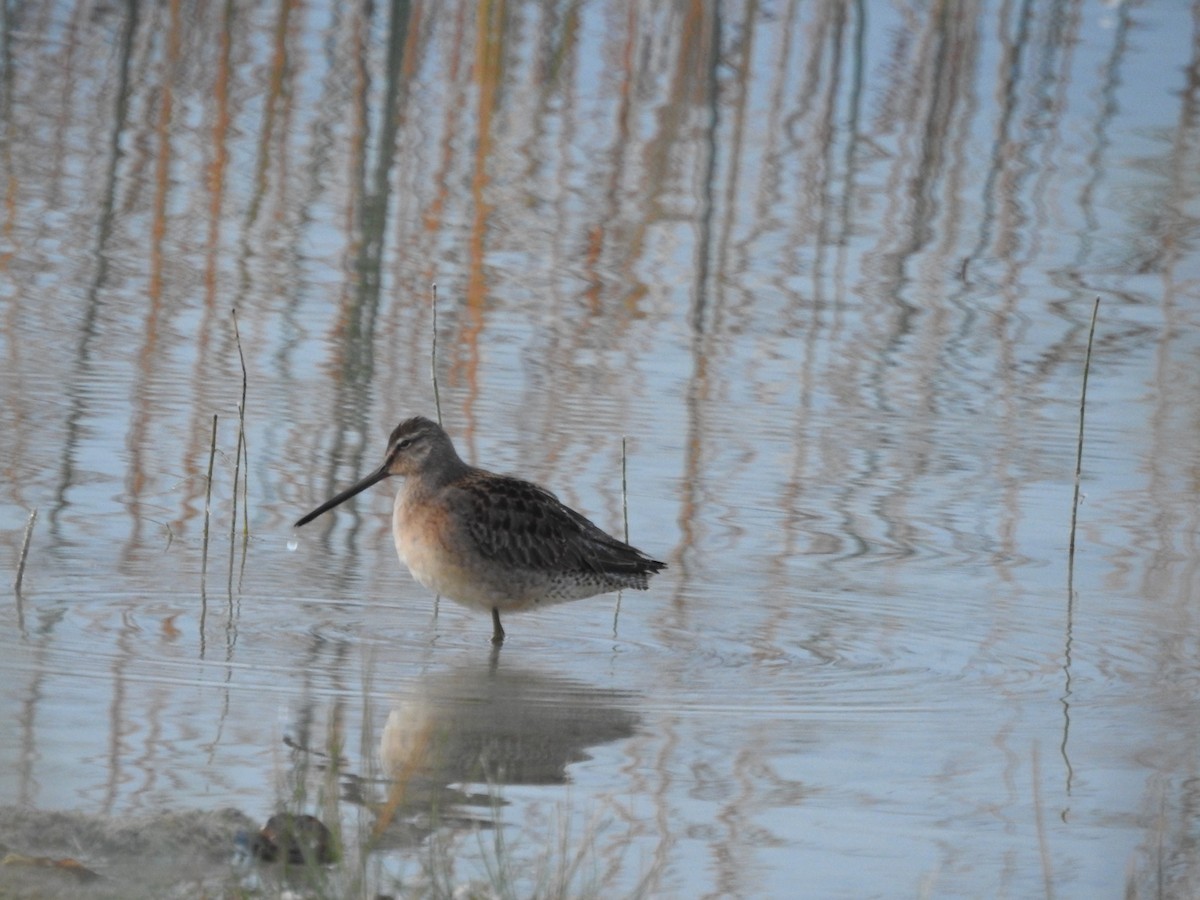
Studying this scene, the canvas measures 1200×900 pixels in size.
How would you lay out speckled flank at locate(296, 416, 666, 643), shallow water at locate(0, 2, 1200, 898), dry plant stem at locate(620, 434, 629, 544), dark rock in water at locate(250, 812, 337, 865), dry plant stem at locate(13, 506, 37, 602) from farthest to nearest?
dry plant stem at locate(620, 434, 629, 544) → speckled flank at locate(296, 416, 666, 643) → dry plant stem at locate(13, 506, 37, 602) → shallow water at locate(0, 2, 1200, 898) → dark rock in water at locate(250, 812, 337, 865)

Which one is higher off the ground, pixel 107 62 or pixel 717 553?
pixel 107 62

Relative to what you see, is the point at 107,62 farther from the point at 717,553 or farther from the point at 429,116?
the point at 717,553

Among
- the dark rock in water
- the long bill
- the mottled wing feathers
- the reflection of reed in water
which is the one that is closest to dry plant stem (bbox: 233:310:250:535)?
the long bill

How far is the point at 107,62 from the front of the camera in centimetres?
1253

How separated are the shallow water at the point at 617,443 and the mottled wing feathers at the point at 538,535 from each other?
6.6 inches

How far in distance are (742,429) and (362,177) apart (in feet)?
12.6

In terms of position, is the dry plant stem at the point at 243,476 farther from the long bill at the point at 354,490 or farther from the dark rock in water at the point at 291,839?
the dark rock in water at the point at 291,839

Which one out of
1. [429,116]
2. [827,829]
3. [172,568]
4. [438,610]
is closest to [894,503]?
[438,610]

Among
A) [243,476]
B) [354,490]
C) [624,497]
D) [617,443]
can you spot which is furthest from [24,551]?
[617,443]

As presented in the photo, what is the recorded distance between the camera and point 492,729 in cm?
453

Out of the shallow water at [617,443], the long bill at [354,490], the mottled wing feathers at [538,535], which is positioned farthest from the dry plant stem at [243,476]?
the mottled wing feathers at [538,535]

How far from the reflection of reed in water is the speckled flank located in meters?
0.41

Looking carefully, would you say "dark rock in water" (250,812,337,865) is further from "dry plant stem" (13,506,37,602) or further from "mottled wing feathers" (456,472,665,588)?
"mottled wing feathers" (456,472,665,588)

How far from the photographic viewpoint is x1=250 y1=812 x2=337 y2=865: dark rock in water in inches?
131
